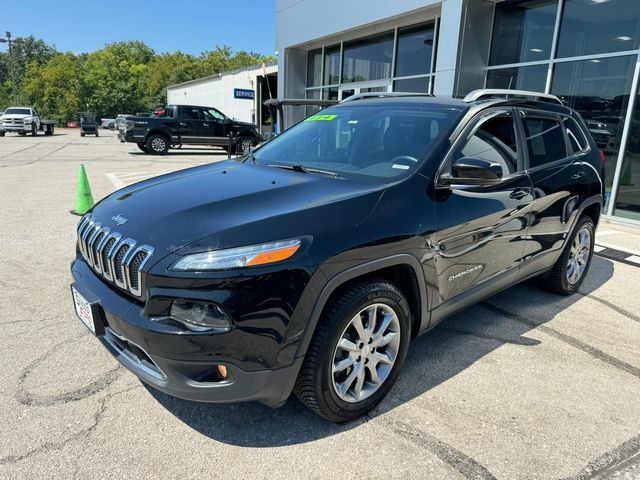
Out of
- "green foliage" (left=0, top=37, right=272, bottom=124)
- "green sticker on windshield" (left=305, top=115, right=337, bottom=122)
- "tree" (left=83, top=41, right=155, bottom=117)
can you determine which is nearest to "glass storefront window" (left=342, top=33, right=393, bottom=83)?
"green sticker on windshield" (left=305, top=115, right=337, bottom=122)

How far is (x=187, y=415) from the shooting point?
261 cm

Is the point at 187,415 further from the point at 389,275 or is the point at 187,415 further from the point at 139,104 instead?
the point at 139,104

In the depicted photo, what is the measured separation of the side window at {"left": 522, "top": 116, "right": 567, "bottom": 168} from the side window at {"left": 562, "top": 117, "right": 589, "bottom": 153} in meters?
0.16

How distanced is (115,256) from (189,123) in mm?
17731

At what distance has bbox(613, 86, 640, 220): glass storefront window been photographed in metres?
7.93

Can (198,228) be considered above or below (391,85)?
below

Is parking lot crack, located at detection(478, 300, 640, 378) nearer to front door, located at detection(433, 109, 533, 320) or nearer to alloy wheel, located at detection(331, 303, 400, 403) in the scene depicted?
front door, located at detection(433, 109, 533, 320)

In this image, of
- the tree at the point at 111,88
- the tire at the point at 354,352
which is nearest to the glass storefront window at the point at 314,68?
the tire at the point at 354,352

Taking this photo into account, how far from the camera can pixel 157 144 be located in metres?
18.7

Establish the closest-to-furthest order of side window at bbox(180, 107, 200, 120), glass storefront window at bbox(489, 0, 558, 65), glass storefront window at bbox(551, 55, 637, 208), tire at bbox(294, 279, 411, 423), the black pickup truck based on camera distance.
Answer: tire at bbox(294, 279, 411, 423) < glass storefront window at bbox(551, 55, 637, 208) < glass storefront window at bbox(489, 0, 558, 65) < the black pickup truck < side window at bbox(180, 107, 200, 120)

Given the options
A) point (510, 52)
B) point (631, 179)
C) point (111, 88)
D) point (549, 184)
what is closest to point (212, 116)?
point (510, 52)

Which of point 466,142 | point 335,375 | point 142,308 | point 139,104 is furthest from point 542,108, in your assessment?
point 139,104

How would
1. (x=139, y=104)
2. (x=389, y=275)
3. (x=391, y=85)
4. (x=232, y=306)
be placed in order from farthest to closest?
(x=139, y=104) < (x=391, y=85) < (x=389, y=275) < (x=232, y=306)

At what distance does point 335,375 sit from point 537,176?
2.32m
